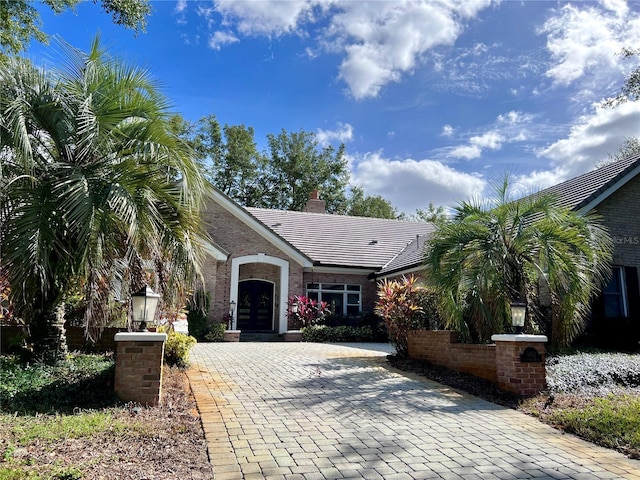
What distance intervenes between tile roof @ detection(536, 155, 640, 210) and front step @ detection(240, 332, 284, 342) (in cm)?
1099

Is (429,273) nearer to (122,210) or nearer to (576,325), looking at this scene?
(576,325)

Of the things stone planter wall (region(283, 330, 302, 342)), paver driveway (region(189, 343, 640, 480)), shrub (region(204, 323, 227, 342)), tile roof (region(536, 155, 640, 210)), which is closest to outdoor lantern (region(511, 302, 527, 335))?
paver driveway (region(189, 343, 640, 480))

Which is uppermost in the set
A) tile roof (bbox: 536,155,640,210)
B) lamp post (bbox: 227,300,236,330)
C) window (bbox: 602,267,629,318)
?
tile roof (bbox: 536,155,640,210)

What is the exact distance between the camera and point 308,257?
63.6ft

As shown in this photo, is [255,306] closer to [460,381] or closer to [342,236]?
[342,236]

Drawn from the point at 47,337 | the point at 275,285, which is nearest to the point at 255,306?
the point at 275,285

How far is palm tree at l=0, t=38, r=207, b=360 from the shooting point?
6.29 meters

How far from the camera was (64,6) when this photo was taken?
10.6 meters

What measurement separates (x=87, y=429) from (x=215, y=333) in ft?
39.2

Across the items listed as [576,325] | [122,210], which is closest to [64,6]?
[122,210]

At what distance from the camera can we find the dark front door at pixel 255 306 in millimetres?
19578

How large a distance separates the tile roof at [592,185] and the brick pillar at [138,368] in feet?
33.5

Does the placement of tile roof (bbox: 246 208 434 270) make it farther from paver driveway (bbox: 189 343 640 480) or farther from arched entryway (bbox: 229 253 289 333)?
paver driveway (bbox: 189 343 640 480)

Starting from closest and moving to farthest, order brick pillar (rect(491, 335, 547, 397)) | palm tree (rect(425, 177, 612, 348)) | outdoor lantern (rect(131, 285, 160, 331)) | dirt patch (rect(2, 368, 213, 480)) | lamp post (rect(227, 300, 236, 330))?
dirt patch (rect(2, 368, 213, 480)), outdoor lantern (rect(131, 285, 160, 331)), brick pillar (rect(491, 335, 547, 397)), palm tree (rect(425, 177, 612, 348)), lamp post (rect(227, 300, 236, 330))
